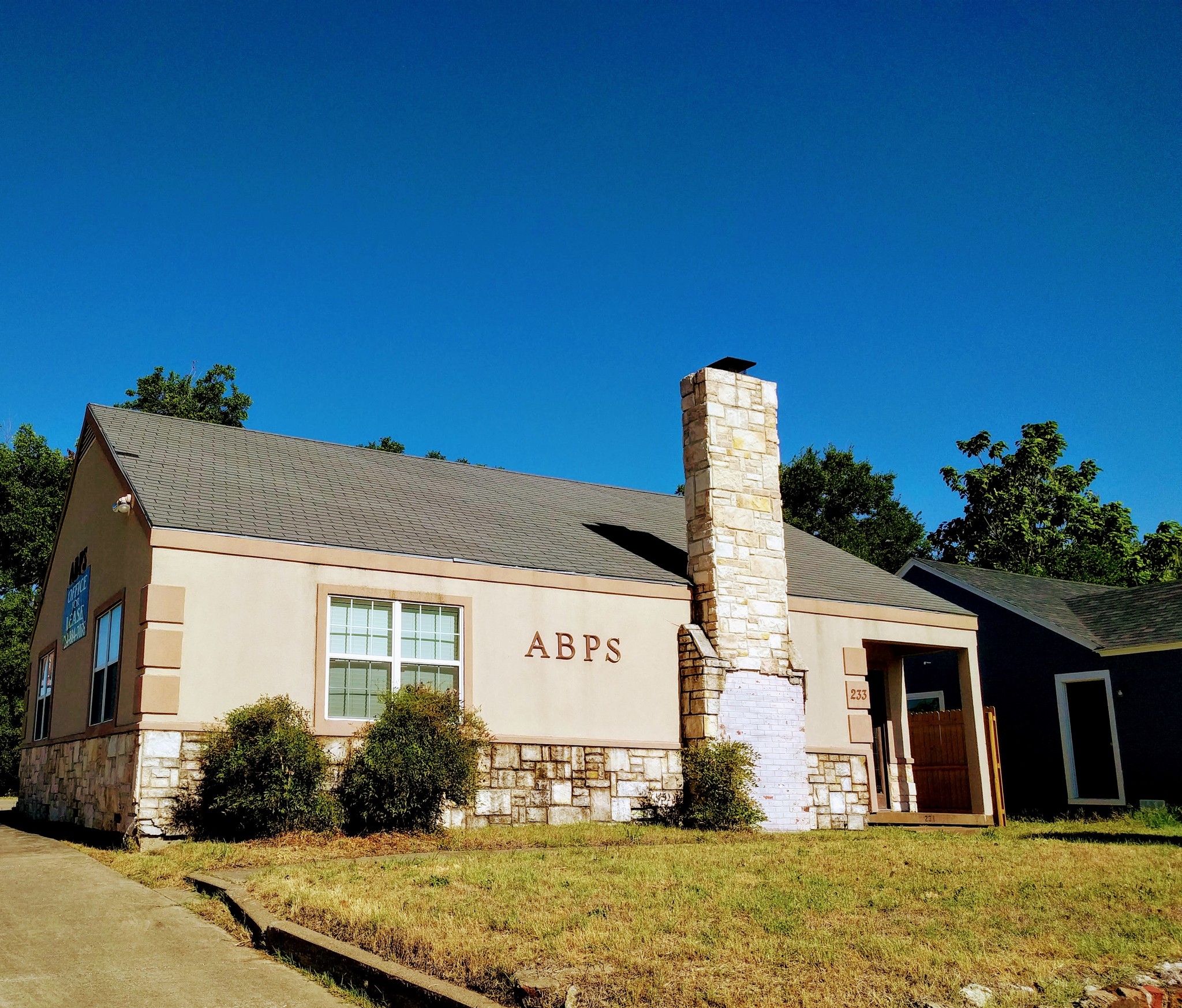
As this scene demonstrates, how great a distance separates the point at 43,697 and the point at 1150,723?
66.6ft

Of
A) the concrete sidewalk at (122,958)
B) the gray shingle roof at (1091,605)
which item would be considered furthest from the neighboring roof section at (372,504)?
the gray shingle roof at (1091,605)

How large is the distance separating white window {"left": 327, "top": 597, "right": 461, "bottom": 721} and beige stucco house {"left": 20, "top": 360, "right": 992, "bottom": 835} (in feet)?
0.09

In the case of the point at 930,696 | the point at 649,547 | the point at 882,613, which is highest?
the point at 649,547

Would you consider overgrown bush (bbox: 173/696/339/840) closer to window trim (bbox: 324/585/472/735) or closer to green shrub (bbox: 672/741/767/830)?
window trim (bbox: 324/585/472/735)

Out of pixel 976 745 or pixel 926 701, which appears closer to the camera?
pixel 976 745

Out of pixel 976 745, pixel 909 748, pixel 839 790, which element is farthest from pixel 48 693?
pixel 976 745

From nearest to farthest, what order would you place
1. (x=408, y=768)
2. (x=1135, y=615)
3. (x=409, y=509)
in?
(x=408, y=768), (x=409, y=509), (x=1135, y=615)

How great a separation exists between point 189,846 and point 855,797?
10.3m

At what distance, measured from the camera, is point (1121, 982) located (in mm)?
5871

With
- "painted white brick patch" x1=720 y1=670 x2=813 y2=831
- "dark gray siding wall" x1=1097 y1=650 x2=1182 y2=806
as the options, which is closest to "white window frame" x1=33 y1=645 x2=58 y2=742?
"painted white brick patch" x1=720 y1=670 x2=813 y2=831

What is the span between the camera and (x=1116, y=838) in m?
13.5

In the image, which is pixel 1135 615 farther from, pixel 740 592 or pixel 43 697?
pixel 43 697

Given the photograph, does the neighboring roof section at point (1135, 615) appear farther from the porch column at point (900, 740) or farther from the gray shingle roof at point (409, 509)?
the porch column at point (900, 740)

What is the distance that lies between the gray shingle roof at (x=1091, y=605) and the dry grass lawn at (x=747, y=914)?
978 centimetres
